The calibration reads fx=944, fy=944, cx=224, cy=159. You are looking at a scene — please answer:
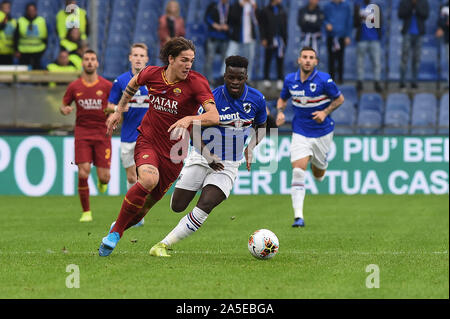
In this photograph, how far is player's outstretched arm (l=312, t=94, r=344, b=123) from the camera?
43.6ft

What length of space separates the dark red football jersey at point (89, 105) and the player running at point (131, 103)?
1.93 ft

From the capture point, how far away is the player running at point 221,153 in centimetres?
950

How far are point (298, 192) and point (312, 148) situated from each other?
75 centimetres

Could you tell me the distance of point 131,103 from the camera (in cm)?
1338

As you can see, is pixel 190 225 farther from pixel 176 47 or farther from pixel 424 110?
pixel 424 110

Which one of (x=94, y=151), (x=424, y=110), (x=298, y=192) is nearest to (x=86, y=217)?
(x=94, y=151)

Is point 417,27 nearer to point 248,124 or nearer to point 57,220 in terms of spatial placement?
point 57,220

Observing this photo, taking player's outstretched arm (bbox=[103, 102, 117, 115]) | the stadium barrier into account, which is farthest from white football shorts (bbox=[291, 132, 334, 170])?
the stadium barrier

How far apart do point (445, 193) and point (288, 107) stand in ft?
13.6

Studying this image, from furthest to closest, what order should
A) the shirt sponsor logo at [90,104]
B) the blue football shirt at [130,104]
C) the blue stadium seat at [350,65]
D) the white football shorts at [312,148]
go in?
1. the blue stadium seat at [350,65]
2. the shirt sponsor logo at [90,104]
3. the white football shorts at [312,148]
4. the blue football shirt at [130,104]

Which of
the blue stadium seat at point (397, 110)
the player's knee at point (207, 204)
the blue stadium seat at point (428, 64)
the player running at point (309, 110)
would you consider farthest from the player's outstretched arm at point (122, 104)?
the blue stadium seat at point (428, 64)

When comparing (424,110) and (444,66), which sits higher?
(444,66)

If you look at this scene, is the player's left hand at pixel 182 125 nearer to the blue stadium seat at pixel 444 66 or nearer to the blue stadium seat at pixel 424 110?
the blue stadium seat at pixel 424 110

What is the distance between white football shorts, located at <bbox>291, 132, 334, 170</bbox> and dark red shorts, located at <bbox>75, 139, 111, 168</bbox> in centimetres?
277
